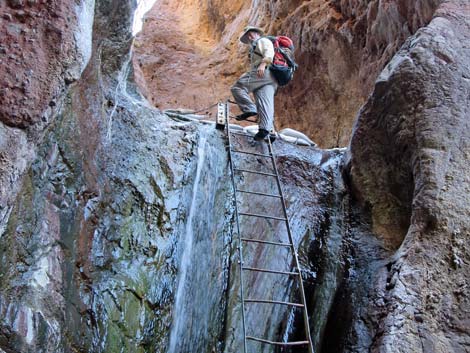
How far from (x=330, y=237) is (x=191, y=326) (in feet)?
5.96

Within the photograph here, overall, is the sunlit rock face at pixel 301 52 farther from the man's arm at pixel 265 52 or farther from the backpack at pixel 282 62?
the man's arm at pixel 265 52

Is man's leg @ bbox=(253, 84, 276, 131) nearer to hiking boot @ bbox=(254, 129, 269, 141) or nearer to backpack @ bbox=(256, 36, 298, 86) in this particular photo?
hiking boot @ bbox=(254, 129, 269, 141)

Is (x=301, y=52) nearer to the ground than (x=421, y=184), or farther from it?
farther from it

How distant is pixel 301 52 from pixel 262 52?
3.18 meters

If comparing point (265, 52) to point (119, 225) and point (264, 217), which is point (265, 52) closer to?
point (264, 217)

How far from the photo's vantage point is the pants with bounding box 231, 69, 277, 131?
674 centimetres

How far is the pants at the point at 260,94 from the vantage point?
22.1ft

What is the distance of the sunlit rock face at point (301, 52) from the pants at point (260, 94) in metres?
1.97

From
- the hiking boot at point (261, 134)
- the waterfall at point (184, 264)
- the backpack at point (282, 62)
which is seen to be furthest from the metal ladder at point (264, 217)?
the backpack at point (282, 62)

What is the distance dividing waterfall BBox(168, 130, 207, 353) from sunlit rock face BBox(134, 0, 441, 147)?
3412 millimetres

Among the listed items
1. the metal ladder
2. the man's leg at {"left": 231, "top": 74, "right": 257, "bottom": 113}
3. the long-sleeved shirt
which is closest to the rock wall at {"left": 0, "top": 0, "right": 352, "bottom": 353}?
the metal ladder

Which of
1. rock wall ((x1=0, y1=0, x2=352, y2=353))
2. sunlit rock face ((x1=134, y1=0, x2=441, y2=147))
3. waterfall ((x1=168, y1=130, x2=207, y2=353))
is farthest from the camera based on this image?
sunlit rock face ((x1=134, y1=0, x2=441, y2=147))

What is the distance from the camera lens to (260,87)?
6.88m

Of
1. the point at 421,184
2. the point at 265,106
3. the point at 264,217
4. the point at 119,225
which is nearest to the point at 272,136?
the point at 265,106
